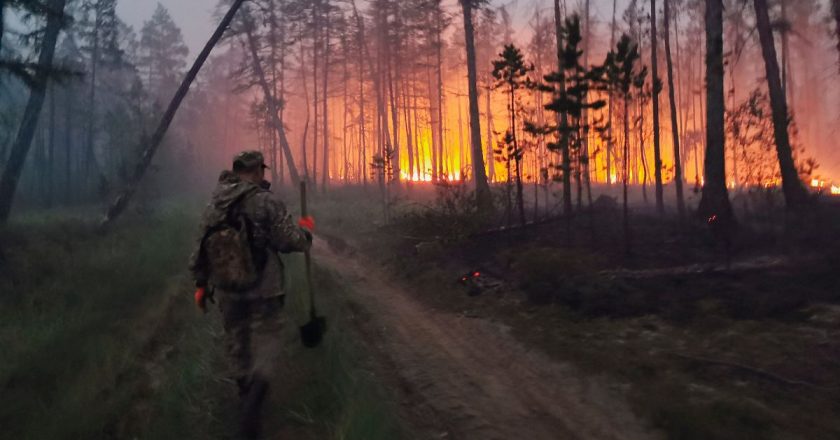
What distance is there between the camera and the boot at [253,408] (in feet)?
14.5

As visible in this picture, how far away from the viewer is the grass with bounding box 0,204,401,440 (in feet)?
15.9

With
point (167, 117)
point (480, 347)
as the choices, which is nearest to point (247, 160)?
point (480, 347)

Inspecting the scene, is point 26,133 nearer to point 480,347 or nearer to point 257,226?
point 480,347

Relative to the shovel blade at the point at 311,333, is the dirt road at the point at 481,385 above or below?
below

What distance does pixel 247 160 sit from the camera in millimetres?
4582

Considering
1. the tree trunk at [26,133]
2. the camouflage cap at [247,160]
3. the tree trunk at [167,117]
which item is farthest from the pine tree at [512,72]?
the tree trunk at [26,133]

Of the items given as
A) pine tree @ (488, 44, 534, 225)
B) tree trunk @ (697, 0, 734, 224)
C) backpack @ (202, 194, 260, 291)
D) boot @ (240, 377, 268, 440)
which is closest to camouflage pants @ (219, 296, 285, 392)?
boot @ (240, 377, 268, 440)

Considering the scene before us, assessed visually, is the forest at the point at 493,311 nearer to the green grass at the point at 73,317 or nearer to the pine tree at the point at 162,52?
the green grass at the point at 73,317

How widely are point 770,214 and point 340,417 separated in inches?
523

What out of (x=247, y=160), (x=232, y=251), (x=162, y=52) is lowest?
(x=232, y=251)

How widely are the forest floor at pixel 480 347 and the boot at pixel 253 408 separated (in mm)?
336

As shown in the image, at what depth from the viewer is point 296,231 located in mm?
4492

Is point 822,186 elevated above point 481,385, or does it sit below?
above

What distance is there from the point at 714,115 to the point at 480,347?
918 cm
